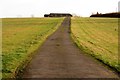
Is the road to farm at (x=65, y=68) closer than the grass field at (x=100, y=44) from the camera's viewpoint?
Yes

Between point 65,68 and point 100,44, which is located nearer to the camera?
point 65,68

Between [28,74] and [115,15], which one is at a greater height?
[115,15]

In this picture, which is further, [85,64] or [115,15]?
[115,15]

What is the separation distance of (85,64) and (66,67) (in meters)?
1.58

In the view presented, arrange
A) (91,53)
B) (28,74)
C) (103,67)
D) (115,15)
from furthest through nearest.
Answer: (115,15), (91,53), (103,67), (28,74)

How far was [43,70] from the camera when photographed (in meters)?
14.5

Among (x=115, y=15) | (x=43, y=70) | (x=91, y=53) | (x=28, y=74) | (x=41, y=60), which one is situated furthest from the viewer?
(x=115, y=15)

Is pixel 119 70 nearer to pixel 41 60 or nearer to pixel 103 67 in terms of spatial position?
pixel 103 67

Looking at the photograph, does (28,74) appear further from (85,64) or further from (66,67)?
(85,64)

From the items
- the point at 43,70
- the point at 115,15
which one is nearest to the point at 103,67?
the point at 43,70

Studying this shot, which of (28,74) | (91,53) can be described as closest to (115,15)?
(91,53)

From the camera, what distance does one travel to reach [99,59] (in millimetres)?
18391

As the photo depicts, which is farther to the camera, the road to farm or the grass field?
the grass field

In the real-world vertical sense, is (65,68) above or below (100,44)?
below
